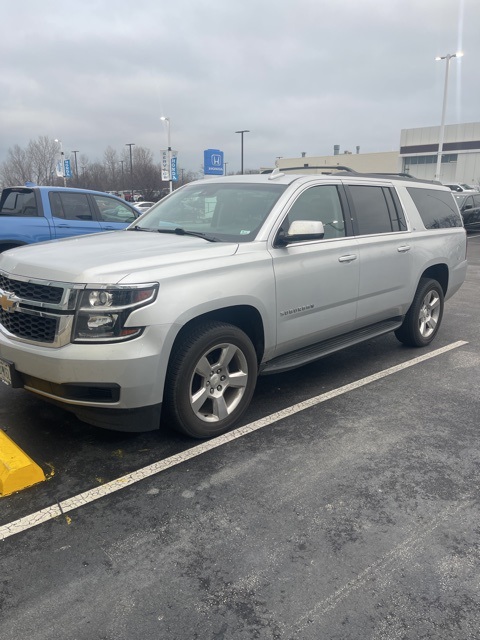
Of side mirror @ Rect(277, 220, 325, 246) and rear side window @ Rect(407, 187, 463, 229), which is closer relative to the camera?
side mirror @ Rect(277, 220, 325, 246)

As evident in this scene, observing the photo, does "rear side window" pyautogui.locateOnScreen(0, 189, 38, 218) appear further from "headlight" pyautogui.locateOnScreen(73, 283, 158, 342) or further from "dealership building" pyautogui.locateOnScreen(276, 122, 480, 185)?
"dealership building" pyautogui.locateOnScreen(276, 122, 480, 185)

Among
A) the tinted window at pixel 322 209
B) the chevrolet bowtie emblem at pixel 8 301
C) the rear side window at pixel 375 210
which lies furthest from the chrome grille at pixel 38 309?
the rear side window at pixel 375 210

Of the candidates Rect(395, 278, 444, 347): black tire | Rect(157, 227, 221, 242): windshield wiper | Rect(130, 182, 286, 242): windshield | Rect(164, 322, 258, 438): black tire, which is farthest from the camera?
Rect(395, 278, 444, 347): black tire

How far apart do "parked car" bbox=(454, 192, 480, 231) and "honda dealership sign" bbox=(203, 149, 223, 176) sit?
9082mm

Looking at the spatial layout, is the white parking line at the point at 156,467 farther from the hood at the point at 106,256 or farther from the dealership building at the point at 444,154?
the dealership building at the point at 444,154

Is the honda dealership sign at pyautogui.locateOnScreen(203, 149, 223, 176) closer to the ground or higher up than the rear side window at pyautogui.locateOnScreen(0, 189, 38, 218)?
higher up

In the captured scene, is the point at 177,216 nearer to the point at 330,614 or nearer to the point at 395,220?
the point at 395,220

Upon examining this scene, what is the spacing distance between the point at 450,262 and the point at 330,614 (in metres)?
4.87

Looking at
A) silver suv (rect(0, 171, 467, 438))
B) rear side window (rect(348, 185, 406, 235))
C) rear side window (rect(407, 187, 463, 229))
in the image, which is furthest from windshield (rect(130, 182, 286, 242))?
rear side window (rect(407, 187, 463, 229))

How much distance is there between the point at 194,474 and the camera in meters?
3.31

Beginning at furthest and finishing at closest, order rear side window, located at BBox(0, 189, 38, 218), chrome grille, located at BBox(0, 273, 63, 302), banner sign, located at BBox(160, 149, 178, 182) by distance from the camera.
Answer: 1. banner sign, located at BBox(160, 149, 178, 182)
2. rear side window, located at BBox(0, 189, 38, 218)
3. chrome grille, located at BBox(0, 273, 63, 302)

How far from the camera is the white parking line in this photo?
2.83 metres

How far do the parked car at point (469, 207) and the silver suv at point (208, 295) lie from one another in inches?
639

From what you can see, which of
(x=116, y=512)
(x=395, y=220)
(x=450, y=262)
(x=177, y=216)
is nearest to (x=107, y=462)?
(x=116, y=512)
